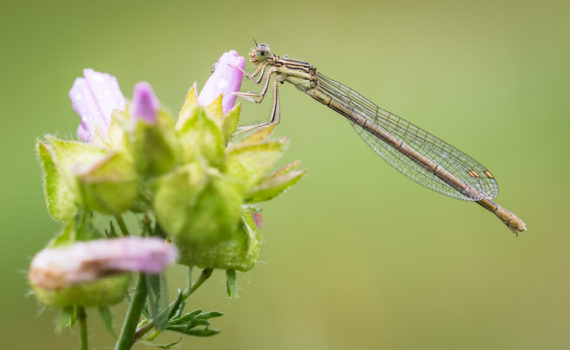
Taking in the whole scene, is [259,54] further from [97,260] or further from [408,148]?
[97,260]

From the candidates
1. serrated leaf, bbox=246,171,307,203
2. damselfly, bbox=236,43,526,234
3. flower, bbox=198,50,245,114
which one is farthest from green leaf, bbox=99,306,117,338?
damselfly, bbox=236,43,526,234

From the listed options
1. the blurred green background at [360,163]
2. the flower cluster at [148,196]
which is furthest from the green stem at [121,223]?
the blurred green background at [360,163]

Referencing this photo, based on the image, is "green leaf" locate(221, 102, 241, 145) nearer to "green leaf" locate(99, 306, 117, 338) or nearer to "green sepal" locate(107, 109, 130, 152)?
"green sepal" locate(107, 109, 130, 152)

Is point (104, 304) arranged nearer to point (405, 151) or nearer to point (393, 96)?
point (405, 151)

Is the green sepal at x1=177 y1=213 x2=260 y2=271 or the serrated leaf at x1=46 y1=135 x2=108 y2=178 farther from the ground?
the serrated leaf at x1=46 y1=135 x2=108 y2=178

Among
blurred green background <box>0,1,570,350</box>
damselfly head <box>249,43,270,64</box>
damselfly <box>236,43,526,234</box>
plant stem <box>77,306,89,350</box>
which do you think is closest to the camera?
plant stem <box>77,306,89,350</box>

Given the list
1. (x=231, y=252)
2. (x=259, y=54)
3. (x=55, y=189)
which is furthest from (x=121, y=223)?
(x=259, y=54)

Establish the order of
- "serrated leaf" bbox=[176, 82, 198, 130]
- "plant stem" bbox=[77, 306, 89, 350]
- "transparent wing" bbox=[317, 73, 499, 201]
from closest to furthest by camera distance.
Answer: "plant stem" bbox=[77, 306, 89, 350]
"serrated leaf" bbox=[176, 82, 198, 130]
"transparent wing" bbox=[317, 73, 499, 201]

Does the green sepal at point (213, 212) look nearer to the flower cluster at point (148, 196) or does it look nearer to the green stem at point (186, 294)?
the flower cluster at point (148, 196)
